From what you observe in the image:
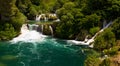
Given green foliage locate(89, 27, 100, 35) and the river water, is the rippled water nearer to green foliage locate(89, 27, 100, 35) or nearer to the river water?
the river water

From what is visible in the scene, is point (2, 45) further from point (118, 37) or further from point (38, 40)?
point (118, 37)

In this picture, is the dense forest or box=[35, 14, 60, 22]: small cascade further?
box=[35, 14, 60, 22]: small cascade

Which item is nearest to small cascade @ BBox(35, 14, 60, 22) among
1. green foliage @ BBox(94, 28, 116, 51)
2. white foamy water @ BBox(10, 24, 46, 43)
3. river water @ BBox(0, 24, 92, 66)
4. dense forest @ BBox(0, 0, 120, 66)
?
white foamy water @ BBox(10, 24, 46, 43)

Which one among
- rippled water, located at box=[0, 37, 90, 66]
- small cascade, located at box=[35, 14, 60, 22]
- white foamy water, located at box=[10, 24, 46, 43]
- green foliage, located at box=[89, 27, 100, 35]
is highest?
green foliage, located at box=[89, 27, 100, 35]

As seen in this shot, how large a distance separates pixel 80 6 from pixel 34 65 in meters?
23.2

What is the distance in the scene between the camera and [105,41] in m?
49.2

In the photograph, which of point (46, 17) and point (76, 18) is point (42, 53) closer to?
point (76, 18)

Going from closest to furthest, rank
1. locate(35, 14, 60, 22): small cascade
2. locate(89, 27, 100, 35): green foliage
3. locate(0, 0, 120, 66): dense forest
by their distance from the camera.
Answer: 1. locate(89, 27, 100, 35): green foliage
2. locate(0, 0, 120, 66): dense forest
3. locate(35, 14, 60, 22): small cascade

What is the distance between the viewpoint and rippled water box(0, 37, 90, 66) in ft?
141

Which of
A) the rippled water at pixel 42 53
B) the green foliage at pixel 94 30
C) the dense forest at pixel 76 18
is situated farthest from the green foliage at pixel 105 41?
the green foliage at pixel 94 30

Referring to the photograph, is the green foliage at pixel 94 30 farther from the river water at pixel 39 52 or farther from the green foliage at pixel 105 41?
the green foliage at pixel 105 41

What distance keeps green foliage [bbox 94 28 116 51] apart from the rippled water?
2623mm

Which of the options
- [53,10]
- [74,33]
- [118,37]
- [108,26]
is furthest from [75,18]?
[53,10]

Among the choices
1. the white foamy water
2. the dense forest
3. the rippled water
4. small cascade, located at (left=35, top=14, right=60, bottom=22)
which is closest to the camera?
the rippled water
